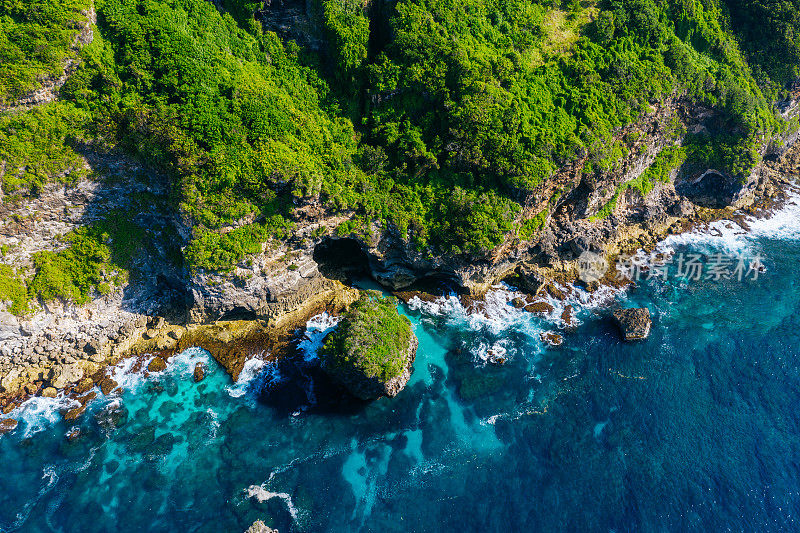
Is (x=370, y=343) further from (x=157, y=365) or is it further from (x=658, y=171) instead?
(x=658, y=171)

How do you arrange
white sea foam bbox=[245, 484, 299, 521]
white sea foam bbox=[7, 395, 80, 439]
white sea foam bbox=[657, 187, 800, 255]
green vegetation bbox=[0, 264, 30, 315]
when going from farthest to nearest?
white sea foam bbox=[657, 187, 800, 255] < green vegetation bbox=[0, 264, 30, 315] < white sea foam bbox=[7, 395, 80, 439] < white sea foam bbox=[245, 484, 299, 521]

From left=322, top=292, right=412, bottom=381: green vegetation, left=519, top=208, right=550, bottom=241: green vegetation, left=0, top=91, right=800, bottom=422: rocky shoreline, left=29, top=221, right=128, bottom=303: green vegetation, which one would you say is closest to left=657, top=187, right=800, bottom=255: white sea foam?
left=0, top=91, right=800, bottom=422: rocky shoreline

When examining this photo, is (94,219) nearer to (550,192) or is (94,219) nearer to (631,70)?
(550,192)

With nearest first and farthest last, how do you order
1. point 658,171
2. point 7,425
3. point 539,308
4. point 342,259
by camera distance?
point 7,425 → point 539,308 → point 342,259 → point 658,171

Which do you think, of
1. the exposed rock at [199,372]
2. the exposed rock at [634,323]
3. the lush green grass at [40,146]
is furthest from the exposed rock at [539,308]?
the lush green grass at [40,146]

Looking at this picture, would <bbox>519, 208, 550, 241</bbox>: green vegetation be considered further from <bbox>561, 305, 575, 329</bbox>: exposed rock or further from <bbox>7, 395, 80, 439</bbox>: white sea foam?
<bbox>7, 395, 80, 439</bbox>: white sea foam

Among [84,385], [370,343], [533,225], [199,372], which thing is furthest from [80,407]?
[533,225]

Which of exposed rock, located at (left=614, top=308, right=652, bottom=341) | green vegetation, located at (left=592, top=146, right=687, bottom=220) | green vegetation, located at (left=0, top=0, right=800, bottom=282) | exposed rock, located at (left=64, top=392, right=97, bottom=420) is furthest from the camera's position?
green vegetation, located at (left=592, top=146, right=687, bottom=220)

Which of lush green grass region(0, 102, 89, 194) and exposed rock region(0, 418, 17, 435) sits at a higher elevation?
lush green grass region(0, 102, 89, 194)
